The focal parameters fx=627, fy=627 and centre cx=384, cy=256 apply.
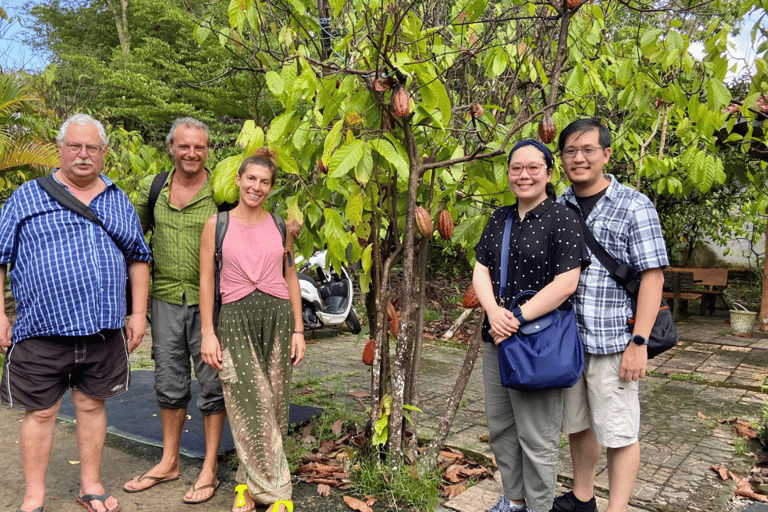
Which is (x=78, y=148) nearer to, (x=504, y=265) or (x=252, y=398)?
(x=252, y=398)

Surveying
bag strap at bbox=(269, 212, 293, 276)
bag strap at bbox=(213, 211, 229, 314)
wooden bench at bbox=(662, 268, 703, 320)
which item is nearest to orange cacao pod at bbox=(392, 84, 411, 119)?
bag strap at bbox=(269, 212, 293, 276)

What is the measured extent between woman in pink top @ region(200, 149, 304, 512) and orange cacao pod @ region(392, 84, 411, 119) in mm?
677

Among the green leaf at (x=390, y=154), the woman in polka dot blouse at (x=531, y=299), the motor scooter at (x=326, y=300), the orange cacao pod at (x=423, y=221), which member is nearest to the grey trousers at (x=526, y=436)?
the woman in polka dot blouse at (x=531, y=299)

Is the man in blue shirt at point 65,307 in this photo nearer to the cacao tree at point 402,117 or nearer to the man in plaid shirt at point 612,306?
the cacao tree at point 402,117

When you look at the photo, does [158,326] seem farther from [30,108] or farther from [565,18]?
[30,108]

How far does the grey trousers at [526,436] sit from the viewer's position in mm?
2568

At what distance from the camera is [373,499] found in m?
3.12

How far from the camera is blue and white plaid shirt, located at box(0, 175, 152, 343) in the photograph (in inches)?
110

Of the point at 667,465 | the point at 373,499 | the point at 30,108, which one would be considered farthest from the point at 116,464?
the point at 30,108

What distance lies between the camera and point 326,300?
25.9 ft

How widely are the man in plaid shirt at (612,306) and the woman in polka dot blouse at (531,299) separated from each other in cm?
16

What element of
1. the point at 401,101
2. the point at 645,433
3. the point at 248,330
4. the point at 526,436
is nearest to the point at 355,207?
the point at 401,101

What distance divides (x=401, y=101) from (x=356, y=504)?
1.92m

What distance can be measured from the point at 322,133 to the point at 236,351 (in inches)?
45.3
